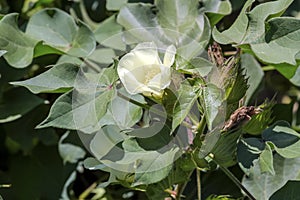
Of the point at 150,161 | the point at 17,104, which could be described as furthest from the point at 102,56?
the point at 150,161

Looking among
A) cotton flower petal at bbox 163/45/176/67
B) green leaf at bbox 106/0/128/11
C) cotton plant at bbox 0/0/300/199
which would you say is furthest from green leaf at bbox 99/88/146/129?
green leaf at bbox 106/0/128/11

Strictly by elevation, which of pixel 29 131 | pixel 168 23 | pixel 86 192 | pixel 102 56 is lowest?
pixel 86 192

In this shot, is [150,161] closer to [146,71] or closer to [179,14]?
[146,71]

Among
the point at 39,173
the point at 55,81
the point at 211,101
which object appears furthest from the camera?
the point at 39,173

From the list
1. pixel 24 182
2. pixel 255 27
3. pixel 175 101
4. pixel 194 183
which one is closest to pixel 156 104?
pixel 175 101

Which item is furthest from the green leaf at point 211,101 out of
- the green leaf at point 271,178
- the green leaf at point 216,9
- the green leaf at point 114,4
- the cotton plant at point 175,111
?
the green leaf at point 114,4

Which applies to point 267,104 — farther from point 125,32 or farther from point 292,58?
point 125,32

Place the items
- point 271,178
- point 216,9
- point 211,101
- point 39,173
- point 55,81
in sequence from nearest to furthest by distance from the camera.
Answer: point 211,101
point 55,81
point 271,178
point 216,9
point 39,173
